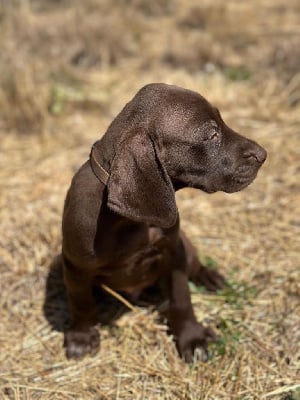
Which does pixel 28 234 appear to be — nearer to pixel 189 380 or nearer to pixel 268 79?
pixel 189 380

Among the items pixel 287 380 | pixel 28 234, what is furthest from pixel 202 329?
pixel 28 234

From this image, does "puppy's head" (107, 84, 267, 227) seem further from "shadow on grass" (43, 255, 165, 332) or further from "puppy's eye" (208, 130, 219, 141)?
"shadow on grass" (43, 255, 165, 332)

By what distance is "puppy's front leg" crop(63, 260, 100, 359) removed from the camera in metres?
3.33

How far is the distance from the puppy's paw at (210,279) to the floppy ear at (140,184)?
1256mm

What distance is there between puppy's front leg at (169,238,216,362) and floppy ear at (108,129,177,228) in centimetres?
65

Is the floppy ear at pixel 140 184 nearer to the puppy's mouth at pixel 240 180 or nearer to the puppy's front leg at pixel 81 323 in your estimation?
the puppy's mouth at pixel 240 180

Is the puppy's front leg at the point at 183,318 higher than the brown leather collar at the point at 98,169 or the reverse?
the reverse

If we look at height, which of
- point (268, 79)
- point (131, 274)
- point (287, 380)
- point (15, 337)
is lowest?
point (15, 337)

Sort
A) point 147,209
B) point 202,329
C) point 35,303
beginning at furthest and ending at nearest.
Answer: point 35,303 < point 202,329 < point 147,209

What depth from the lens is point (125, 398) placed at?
3207 millimetres

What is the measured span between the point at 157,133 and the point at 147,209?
347 mm

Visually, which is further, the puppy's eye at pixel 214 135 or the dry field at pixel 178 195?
the dry field at pixel 178 195

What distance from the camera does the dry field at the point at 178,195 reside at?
131 inches

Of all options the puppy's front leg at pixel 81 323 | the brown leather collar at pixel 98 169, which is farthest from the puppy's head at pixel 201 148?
the puppy's front leg at pixel 81 323
